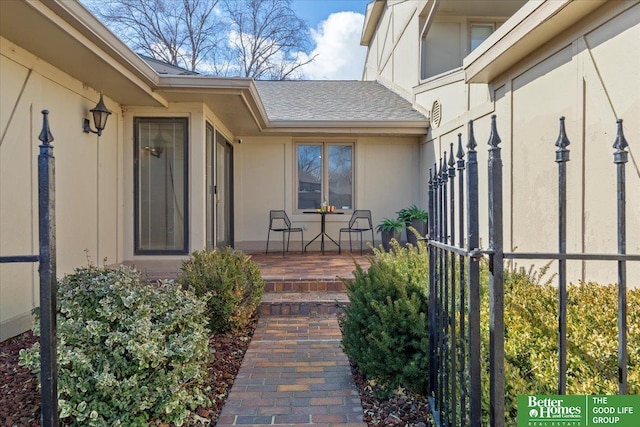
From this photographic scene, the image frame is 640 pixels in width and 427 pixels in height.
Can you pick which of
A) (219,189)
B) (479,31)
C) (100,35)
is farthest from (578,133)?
(479,31)

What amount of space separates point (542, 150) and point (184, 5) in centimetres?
Answer: 1587

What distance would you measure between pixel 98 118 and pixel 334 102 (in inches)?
207

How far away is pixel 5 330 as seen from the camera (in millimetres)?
3266

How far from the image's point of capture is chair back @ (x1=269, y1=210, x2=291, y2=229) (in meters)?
7.67

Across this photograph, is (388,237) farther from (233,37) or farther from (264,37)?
(233,37)

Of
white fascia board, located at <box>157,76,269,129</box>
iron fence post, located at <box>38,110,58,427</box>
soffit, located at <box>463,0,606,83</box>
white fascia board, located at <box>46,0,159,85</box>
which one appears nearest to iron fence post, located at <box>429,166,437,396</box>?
iron fence post, located at <box>38,110,58,427</box>

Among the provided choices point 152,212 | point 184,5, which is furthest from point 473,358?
point 184,5

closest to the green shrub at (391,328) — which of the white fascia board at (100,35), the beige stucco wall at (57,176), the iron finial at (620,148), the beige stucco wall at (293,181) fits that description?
the iron finial at (620,148)

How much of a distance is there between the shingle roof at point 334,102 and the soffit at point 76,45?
3219mm

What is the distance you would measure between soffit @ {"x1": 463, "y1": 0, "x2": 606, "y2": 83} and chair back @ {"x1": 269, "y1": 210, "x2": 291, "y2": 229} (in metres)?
4.22

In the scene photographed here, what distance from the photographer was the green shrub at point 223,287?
3.52 m

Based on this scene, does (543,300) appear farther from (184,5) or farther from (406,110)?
(184,5)

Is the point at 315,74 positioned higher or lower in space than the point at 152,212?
higher

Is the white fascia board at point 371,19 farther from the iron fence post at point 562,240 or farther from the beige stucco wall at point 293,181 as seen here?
the iron fence post at point 562,240
